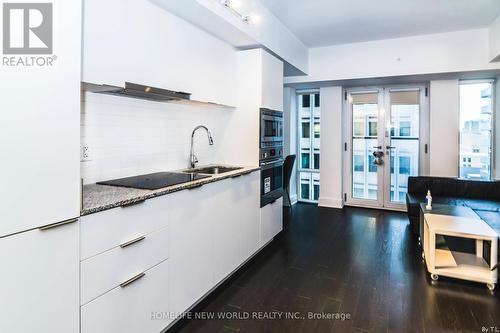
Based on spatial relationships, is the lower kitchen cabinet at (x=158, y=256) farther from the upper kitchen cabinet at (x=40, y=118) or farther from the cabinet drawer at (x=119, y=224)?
the upper kitchen cabinet at (x=40, y=118)

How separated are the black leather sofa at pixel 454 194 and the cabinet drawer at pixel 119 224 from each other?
3.47 m

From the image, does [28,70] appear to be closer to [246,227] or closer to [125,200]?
[125,200]

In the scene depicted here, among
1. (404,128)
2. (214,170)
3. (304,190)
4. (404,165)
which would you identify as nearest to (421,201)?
(404,165)

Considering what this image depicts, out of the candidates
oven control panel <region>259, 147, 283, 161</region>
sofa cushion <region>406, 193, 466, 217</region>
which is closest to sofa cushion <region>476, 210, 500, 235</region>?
sofa cushion <region>406, 193, 466, 217</region>

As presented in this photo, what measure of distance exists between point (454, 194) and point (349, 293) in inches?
114

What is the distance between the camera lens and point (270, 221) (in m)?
3.69

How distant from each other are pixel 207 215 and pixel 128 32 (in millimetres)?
1411

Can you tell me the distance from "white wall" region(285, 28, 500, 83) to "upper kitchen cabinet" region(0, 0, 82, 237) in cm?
405

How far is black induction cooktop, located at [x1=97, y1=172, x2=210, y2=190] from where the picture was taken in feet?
6.80

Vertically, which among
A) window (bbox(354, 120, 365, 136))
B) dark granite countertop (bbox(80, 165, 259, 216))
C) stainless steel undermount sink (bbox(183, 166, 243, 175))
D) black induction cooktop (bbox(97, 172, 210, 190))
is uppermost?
window (bbox(354, 120, 365, 136))

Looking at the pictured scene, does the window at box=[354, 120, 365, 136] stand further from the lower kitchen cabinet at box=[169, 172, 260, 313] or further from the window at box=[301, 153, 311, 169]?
the lower kitchen cabinet at box=[169, 172, 260, 313]

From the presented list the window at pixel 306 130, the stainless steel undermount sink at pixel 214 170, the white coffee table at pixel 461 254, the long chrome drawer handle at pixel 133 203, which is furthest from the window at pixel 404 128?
the long chrome drawer handle at pixel 133 203

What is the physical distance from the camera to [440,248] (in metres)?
3.25

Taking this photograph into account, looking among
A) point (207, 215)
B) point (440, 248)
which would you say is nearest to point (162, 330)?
point (207, 215)
